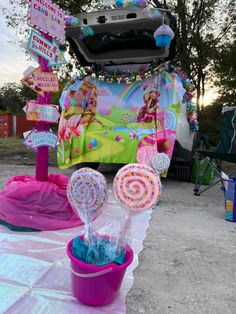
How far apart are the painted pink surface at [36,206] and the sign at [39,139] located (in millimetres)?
351

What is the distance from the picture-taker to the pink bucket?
167cm

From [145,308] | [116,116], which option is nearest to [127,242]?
[145,308]

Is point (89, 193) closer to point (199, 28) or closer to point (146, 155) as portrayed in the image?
point (146, 155)

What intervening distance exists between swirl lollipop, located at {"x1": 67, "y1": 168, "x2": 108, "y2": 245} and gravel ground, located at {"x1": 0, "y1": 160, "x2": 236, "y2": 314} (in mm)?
508

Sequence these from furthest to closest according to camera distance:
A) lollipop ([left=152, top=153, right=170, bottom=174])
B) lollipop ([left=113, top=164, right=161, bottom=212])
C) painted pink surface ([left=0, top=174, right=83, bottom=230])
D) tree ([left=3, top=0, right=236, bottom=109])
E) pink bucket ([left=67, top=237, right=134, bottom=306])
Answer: tree ([left=3, top=0, right=236, bottom=109]), lollipop ([left=152, top=153, right=170, bottom=174]), painted pink surface ([left=0, top=174, right=83, bottom=230]), lollipop ([left=113, top=164, right=161, bottom=212]), pink bucket ([left=67, top=237, right=134, bottom=306])

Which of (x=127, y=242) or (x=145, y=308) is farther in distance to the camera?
(x=127, y=242)

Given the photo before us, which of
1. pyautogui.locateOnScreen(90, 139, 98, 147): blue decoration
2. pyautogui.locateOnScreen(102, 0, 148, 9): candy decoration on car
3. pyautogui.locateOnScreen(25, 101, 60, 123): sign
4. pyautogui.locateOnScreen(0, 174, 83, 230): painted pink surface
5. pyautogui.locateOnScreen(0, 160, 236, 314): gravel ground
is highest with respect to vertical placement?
pyautogui.locateOnScreen(102, 0, 148, 9): candy decoration on car

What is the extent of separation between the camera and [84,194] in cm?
187

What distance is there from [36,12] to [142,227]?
83.7 inches

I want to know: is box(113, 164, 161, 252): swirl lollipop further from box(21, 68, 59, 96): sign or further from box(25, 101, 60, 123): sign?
box(21, 68, 59, 96): sign

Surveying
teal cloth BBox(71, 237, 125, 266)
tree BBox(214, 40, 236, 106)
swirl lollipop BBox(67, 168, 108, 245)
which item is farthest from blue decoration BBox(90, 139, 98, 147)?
tree BBox(214, 40, 236, 106)

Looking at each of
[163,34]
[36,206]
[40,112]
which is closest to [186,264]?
[36,206]

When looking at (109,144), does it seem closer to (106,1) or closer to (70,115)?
(70,115)

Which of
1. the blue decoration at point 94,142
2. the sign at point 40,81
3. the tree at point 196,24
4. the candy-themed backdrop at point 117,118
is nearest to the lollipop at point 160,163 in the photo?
→ the candy-themed backdrop at point 117,118
